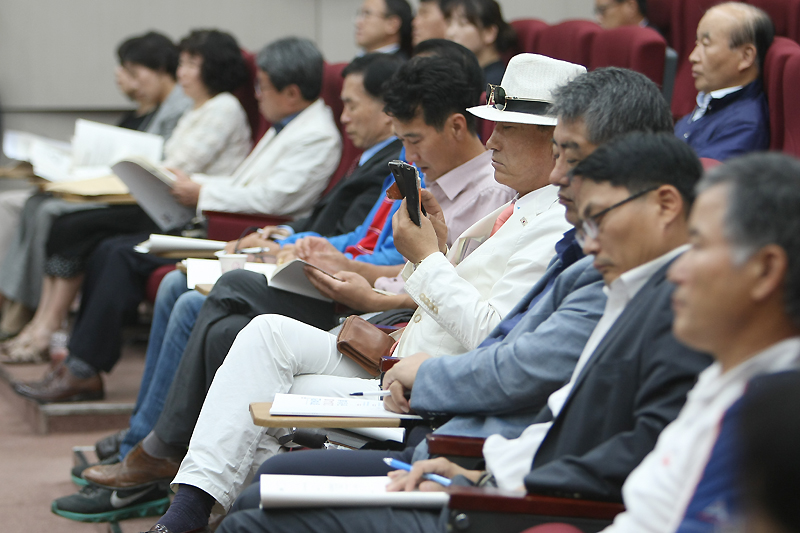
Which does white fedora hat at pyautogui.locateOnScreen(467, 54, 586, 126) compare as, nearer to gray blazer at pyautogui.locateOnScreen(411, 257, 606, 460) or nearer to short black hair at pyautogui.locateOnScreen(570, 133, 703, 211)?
gray blazer at pyautogui.locateOnScreen(411, 257, 606, 460)

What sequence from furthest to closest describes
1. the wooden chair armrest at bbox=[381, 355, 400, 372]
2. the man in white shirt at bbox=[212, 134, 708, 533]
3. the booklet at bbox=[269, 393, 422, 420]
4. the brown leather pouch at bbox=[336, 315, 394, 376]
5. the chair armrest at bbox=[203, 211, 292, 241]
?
A: the chair armrest at bbox=[203, 211, 292, 241], the brown leather pouch at bbox=[336, 315, 394, 376], the wooden chair armrest at bbox=[381, 355, 400, 372], the booklet at bbox=[269, 393, 422, 420], the man in white shirt at bbox=[212, 134, 708, 533]

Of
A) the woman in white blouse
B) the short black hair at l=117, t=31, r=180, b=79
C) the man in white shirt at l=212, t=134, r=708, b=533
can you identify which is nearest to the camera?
the man in white shirt at l=212, t=134, r=708, b=533

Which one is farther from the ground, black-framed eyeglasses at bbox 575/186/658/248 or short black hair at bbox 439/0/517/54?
short black hair at bbox 439/0/517/54

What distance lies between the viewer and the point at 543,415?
4.64ft

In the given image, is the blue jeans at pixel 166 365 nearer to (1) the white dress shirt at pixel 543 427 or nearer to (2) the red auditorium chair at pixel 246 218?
(2) the red auditorium chair at pixel 246 218

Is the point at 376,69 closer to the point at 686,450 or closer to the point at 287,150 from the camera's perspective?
the point at 287,150

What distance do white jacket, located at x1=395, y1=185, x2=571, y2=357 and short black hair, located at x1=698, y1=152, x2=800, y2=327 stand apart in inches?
30.7

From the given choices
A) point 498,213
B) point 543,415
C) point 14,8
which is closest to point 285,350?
point 498,213

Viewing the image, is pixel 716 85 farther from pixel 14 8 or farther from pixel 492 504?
pixel 14 8

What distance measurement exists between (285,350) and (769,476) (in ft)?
4.60

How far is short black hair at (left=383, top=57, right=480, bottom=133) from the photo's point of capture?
2.33 meters

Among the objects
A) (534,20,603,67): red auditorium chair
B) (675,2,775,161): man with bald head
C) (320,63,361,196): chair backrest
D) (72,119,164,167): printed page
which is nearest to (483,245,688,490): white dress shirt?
(675,2,775,161): man with bald head

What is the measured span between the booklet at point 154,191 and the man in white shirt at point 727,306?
279 cm

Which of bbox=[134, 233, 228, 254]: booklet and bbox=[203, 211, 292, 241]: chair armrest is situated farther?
bbox=[203, 211, 292, 241]: chair armrest
